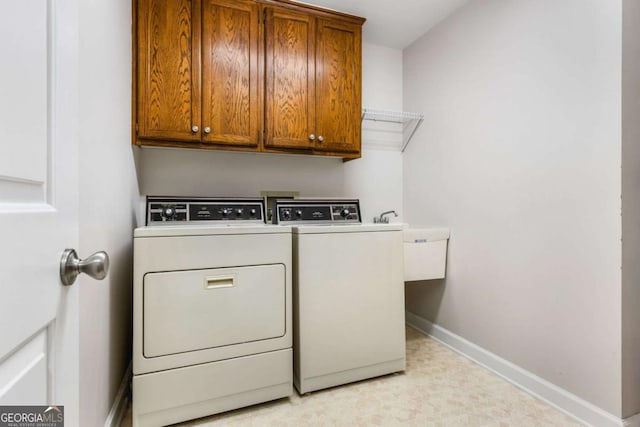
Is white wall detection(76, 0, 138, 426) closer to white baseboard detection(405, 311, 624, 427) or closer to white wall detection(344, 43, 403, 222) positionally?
white wall detection(344, 43, 403, 222)

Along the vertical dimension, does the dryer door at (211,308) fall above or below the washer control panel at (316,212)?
below

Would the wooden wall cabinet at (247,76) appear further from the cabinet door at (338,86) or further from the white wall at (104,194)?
the white wall at (104,194)

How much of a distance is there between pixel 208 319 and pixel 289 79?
59.8 inches

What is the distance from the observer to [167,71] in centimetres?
181

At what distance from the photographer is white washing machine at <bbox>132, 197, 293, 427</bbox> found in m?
1.43

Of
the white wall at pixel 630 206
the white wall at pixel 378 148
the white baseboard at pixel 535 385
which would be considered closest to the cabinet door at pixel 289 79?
the white wall at pixel 378 148

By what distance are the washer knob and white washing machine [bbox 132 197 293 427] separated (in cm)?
4

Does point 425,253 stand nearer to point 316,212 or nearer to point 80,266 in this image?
point 316,212

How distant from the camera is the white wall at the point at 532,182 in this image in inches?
55.4

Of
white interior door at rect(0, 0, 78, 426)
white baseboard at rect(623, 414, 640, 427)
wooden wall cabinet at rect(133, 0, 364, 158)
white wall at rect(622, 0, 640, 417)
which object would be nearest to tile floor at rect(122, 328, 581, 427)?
white baseboard at rect(623, 414, 640, 427)

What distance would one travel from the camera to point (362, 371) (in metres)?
1.83

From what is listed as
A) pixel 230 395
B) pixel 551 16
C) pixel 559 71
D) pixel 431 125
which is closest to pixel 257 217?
pixel 230 395

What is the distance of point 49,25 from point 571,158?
76.3 inches

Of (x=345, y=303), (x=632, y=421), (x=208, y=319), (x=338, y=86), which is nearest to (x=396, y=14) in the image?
(x=338, y=86)
